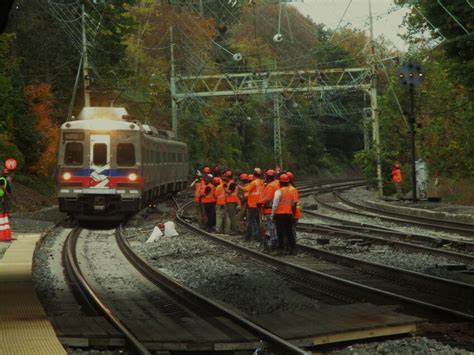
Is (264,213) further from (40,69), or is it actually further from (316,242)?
(40,69)

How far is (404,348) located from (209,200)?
1573cm

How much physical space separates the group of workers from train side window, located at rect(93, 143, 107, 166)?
3.04m

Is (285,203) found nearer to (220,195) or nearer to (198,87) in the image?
(220,195)

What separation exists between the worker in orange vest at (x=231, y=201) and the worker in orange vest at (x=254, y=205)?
1255 millimetres

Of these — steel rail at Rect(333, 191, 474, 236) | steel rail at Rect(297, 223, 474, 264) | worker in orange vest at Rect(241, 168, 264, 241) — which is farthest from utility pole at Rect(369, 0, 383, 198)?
worker in orange vest at Rect(241, 168, 264, 241)

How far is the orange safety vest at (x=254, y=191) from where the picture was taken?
2009cm

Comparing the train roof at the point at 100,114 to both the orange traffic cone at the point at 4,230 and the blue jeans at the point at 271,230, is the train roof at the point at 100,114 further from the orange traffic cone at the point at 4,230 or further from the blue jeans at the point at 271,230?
the blue jeans at the point at 271,230

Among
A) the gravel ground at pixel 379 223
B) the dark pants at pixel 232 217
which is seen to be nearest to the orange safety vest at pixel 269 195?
the dark pants at pixel 232 217

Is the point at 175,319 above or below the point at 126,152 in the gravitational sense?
below

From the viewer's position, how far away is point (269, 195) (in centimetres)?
1814

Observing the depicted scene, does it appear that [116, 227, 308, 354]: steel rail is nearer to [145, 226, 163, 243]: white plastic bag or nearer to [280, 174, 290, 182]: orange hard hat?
[145, 226, 163, 243]: white plastic bag

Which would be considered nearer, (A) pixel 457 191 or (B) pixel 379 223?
(B) pixel 379 223

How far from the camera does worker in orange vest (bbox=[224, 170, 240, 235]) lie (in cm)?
A: 2198

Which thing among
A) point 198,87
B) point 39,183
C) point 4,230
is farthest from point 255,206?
point 198,87
